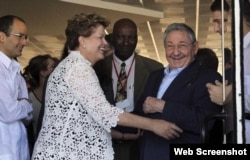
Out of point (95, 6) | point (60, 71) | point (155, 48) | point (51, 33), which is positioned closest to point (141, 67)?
point (60, 71)

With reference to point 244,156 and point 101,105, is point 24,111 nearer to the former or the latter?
point 101,105

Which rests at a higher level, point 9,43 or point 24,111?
point 9,43

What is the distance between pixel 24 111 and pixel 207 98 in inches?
46.7

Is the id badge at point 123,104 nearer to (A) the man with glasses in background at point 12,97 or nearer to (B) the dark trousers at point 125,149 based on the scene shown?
(B) the dark trousers at point 125,149

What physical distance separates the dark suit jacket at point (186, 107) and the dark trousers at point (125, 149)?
2.43 ft

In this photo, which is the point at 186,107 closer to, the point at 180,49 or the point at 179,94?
the point at 179,94

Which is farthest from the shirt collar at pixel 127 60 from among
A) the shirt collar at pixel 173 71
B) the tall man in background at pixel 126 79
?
the shirt collar at pixel 173 71

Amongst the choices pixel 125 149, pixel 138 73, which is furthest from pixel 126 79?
pixel 125 149

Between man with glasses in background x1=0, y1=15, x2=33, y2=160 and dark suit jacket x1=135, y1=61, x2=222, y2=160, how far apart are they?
2.72 ft

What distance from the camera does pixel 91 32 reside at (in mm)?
2812

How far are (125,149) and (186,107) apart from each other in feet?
3.72

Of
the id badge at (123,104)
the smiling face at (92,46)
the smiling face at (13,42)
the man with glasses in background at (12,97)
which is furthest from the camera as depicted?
the id badge at (123,104)

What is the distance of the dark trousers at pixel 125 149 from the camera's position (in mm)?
3678

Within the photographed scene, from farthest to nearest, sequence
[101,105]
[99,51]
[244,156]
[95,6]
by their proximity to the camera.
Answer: [95,6] → [99,51] → [101,105] → [244,156]
